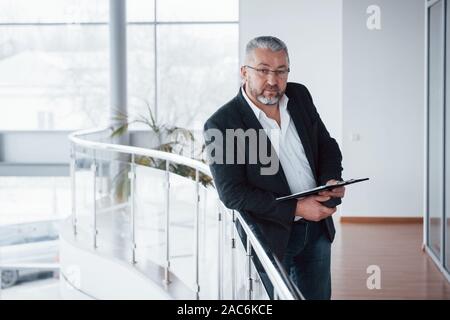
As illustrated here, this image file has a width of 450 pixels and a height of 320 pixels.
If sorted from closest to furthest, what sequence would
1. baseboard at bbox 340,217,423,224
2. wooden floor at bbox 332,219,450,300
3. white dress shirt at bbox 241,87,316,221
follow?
white dress shirt at bbox 241,87,316,221 → wooden floor at bbox 332,219,450,300 → baseboard at bbox 340,217,423,224

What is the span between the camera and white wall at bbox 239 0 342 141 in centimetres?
A: 812

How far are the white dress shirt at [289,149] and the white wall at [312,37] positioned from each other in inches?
229

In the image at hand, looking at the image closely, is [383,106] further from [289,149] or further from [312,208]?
[312,208]

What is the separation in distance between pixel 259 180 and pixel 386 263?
12.8 ft

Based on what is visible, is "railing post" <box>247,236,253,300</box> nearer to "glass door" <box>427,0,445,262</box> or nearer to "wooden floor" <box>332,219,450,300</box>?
"wooden floor" <box>332,219,450,300</box>

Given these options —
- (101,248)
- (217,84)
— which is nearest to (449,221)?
(101,248)

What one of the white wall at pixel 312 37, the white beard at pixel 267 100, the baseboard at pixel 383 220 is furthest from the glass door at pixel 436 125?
the white beard at pixel 267 100

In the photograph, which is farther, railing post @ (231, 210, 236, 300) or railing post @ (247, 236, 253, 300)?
railing post @ (231, 210, 236, 300)

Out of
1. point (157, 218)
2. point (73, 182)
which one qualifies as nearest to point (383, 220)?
point (73, 182)

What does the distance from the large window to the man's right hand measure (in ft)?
24.6

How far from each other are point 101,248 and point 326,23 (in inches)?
164

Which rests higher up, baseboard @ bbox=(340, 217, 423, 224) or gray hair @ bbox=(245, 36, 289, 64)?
gray hair @ bbox=(245, 36, 289, 64)

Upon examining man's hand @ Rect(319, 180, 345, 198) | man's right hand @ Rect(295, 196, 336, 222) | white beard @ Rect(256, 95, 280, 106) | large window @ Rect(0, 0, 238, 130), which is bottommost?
man's right hand @ Rect(295, 196, 336, 222)

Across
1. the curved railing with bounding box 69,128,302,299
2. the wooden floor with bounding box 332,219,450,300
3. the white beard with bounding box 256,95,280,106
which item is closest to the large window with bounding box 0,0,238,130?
the wooden floor with bounding box 332,219,450,300
